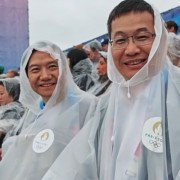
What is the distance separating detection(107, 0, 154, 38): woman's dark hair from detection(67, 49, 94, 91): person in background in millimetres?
1653

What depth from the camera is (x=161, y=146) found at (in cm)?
139

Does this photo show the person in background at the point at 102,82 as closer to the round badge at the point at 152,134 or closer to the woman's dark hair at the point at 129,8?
the woman's dark hair at the point at 129,8

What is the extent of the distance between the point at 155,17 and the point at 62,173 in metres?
0.70

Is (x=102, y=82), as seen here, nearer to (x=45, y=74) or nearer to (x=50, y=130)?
(x=45, y=74)

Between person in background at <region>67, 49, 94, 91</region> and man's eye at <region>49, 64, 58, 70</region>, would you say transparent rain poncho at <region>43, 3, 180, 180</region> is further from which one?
person in background at <region>67, 49, 94, 91</region>

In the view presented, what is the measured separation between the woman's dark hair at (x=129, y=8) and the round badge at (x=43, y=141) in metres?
0.57

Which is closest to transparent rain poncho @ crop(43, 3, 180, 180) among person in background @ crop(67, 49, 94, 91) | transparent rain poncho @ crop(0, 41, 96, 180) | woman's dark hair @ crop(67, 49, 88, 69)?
transparent rain poncho @ crop(0, 41, 96, 180)

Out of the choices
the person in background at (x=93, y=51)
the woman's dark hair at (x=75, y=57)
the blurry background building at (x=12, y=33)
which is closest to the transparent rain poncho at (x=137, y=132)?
the woman's dark hair at (x=75, y=57)

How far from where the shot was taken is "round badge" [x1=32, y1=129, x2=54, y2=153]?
5.98 ft

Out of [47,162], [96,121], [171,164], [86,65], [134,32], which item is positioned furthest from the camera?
[86,65]

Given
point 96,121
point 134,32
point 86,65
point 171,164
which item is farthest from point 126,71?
point 86,65

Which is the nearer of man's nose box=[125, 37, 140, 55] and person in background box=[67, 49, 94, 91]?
man's nose box=[125, 37, 140, 55]

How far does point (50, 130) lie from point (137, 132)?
0.54m

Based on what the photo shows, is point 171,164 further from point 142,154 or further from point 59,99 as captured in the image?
point 59,99
